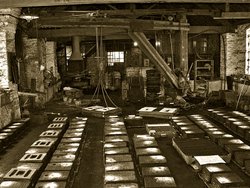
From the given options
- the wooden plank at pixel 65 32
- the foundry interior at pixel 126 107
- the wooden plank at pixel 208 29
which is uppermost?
the wooden plank at pixel 208 29

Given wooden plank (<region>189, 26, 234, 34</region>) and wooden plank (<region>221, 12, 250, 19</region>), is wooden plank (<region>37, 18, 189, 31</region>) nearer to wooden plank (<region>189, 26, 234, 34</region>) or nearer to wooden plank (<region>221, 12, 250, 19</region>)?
wooden plank (<region>221, 12, 250, 19</region>)

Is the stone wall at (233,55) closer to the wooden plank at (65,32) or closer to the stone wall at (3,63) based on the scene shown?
the wooden plank at (65,32)

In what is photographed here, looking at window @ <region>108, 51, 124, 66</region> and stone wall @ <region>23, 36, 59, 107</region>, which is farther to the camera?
window @ <region>108, 51, 124, 66</region>

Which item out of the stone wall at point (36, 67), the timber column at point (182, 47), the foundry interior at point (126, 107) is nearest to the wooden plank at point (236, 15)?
the foundry interior at point (126, 107)

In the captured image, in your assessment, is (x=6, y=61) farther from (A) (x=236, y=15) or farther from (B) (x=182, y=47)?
(A) (x=236, y=15)

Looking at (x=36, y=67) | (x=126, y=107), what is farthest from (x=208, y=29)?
(x=36, y=67)

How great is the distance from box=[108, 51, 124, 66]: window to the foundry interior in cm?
184

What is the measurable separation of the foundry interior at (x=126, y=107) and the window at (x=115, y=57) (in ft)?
6.02

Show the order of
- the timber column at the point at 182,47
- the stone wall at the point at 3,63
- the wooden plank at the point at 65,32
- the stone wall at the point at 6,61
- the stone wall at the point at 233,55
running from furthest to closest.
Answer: the stone wall at the point at 233,55
the timber column at the point at 182,47
the wooden plank at the point at 65,32
the stone wall at the point at 3,63
the stone wall at the point at 6,61

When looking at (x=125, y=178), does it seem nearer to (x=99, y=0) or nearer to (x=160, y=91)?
Result: (x=99, y=0)

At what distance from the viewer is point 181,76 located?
1209 cm

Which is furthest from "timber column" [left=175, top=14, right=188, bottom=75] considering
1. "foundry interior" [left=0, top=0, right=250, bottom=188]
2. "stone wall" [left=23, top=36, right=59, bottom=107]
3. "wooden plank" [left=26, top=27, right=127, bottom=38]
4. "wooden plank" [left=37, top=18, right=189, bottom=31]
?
"stone wall" [left=23, top=36, right=59, bottom=107]

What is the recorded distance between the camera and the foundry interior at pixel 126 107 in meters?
5.44

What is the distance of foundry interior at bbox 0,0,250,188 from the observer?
17.8 ft
